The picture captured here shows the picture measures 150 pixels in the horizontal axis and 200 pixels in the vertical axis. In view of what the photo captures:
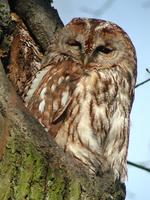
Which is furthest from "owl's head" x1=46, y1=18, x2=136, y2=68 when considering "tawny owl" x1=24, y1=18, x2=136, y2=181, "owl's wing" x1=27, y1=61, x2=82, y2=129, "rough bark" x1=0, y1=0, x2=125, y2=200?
"rough bark" x1=0, y1=0, x2=125, y2=200

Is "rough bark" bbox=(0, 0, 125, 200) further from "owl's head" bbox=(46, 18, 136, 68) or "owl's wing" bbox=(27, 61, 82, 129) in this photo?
"owl's head" bbox=(46, 18, 136, 68)

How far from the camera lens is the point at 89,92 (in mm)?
3605

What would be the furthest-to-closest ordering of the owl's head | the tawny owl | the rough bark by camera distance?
the owl's head < the tawny owl < the rough bark

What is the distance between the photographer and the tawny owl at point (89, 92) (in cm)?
352

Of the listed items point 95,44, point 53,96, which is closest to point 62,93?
point 53,96

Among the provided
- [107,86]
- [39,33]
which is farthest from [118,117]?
[39,33]

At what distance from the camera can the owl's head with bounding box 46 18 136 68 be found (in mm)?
4020

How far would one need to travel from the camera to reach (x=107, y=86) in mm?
3744

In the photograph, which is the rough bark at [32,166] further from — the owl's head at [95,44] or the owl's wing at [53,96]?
the owl's head at [95,44]

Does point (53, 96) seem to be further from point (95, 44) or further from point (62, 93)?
point (95, 44)

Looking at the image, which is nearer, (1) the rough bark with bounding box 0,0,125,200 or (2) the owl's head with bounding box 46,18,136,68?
(1) the rough bark with bounding box 0,0,125,200

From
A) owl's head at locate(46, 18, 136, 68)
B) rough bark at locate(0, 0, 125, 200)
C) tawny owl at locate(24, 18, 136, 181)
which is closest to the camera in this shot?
rough bark at locate(0, 0, 125, 200)

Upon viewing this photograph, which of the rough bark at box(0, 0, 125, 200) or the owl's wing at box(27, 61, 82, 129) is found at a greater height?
the rough bark at box(0, 0, 125, 200)

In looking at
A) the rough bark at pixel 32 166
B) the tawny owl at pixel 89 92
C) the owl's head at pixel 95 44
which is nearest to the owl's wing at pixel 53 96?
the tawny owl at pixel 89 92
